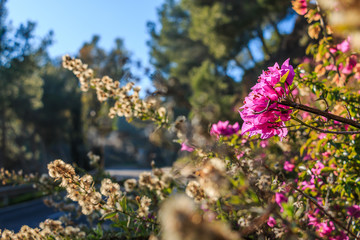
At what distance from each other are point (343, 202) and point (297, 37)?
9.60 meters

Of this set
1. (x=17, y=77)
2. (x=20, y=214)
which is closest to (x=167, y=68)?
(x=17, y=77)

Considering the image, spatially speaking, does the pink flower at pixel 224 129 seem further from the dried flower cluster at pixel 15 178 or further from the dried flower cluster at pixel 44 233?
the dried flower cluster at pixel 15 178

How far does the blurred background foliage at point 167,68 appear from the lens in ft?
44.6

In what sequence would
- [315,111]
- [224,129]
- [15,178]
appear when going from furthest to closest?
1. [15,178]
2. [224,129]
3. [315,111]

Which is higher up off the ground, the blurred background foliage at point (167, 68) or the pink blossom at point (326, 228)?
the blurred background foliage at point (167, 68)

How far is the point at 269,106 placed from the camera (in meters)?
0.80

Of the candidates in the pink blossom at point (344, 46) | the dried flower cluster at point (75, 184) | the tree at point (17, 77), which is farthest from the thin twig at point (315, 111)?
the tree at point (17, 77)

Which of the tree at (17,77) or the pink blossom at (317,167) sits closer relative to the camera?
the pink blossom at (317,167)

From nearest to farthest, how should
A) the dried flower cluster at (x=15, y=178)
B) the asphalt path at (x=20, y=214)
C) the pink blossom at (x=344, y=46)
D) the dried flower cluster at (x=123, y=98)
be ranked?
the pink blossom at (x=344, y=46) < the dried flower cluster at (x=123, y=98) < the dried flower cluster at (x=15, y=178) < the asphalt path at (x=20, y=214)

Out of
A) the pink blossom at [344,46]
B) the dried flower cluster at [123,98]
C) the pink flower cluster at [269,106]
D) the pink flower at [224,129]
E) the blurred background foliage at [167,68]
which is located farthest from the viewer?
the blurred background foliage at [167,68]

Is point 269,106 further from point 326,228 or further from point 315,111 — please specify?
point 326,228

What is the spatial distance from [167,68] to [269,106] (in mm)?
24661

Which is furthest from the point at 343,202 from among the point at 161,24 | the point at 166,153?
the point at 166,153

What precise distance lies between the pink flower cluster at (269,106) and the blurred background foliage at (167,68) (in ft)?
21.0
